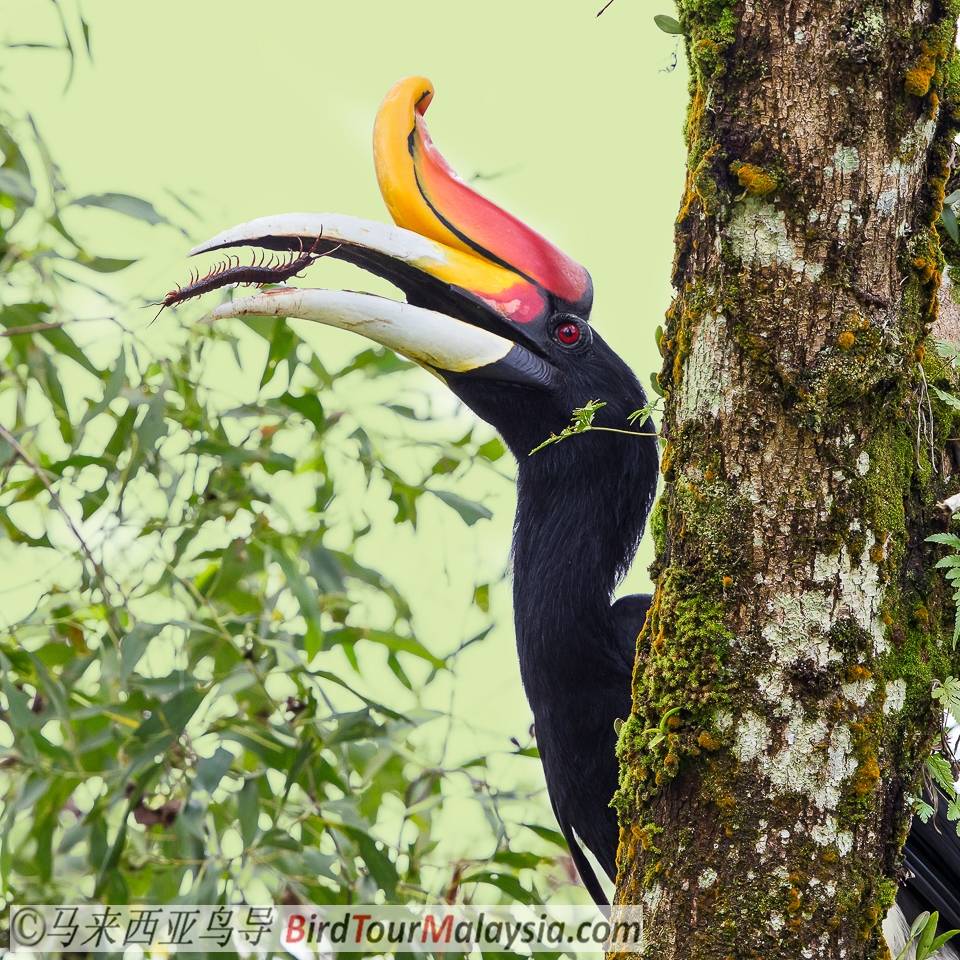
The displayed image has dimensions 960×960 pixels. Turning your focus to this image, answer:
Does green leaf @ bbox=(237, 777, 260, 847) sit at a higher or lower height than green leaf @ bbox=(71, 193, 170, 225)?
lower

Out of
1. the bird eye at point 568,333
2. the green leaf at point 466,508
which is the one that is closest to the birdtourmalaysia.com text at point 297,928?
the green leaf at point 466,508

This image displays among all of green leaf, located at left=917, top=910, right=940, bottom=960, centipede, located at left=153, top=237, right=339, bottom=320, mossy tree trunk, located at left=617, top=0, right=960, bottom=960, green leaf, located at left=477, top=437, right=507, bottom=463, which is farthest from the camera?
green leaf, located at left=477, top=437, right=507, bottom=463

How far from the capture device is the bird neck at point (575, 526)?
1590 millimetres

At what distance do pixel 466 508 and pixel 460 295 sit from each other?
0.38 m

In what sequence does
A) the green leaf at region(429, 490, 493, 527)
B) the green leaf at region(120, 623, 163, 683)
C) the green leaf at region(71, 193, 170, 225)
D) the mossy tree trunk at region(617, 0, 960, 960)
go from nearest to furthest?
the mossy tree trunk at region(617, 0, 960, 960), the green leaf at region(120, 623, 163, 683), the green leaf at region(71, 193, 170, 225), the green leaf at region(429, 490, 493, 527)

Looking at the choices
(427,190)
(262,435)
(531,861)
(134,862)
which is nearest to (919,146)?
(427,190)

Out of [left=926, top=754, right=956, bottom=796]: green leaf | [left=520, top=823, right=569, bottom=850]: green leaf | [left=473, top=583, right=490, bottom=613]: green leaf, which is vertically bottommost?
[left=926, top=754, right=956, bottom=796]: green leaf

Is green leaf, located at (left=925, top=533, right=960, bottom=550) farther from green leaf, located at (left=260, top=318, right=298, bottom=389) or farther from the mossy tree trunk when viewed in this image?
green leaf, located at (left=260, top=318, right=298, bottom=389)

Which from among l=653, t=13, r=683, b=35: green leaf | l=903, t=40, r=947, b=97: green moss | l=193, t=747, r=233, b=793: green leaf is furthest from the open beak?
l=903, t=40, r=947, b=97: green moss

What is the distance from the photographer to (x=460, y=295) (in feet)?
5.09

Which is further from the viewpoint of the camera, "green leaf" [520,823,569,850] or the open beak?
"green leaf" [520,823,569,850]

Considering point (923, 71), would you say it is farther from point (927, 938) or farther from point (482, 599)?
point (482, 599)

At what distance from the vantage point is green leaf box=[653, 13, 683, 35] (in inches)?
40.9

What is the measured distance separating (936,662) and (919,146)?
0.42m
